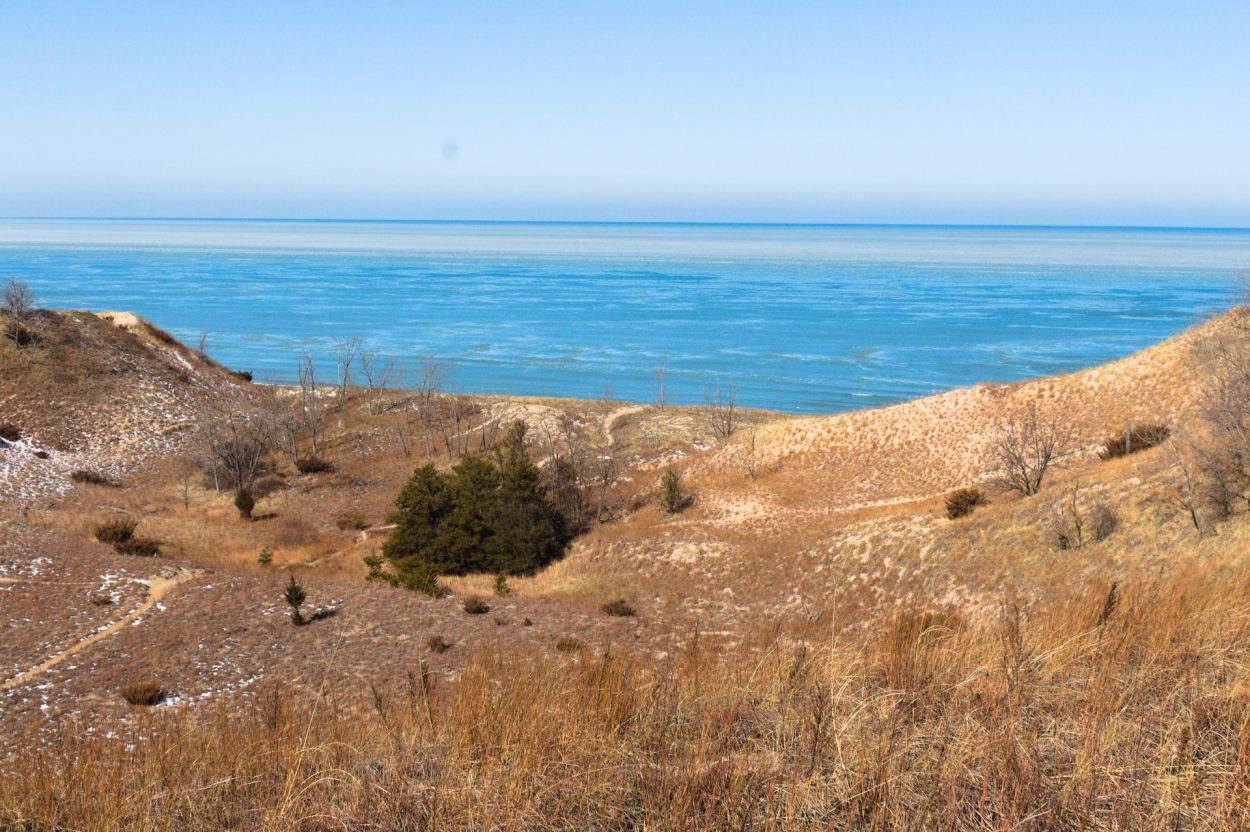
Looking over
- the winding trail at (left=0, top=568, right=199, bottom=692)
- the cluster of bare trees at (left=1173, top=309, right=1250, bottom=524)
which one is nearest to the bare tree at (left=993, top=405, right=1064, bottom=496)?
the cluster of bare trees at (left=1173, top=309, right=1250, bottom=524)

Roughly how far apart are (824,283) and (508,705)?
177628mm

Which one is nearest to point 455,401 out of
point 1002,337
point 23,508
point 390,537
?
point 390,537

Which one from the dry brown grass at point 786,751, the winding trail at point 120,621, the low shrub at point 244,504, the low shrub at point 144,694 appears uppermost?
the dry brown grass at point 786,751

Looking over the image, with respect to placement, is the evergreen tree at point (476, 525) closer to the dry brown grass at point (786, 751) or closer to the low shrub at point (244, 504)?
the low shrub at point (244, 504)

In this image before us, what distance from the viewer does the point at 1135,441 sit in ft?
110

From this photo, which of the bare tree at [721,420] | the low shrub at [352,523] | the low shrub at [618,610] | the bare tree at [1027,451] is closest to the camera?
the low shrub at [618,610]

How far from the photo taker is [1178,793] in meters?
4.16

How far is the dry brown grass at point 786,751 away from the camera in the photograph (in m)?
4.36

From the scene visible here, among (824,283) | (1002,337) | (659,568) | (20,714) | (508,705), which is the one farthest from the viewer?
(824,283)

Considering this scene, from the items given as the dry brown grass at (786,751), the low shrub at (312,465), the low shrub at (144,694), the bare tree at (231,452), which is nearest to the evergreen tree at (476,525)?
the bare tree at (231,452)

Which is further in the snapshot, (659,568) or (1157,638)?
(659,568)

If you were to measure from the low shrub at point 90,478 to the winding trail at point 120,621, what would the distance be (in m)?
20.5

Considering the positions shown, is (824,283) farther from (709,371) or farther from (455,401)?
(455,401)

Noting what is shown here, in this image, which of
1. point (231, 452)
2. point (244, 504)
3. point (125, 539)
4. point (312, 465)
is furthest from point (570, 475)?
point (231, 452)
